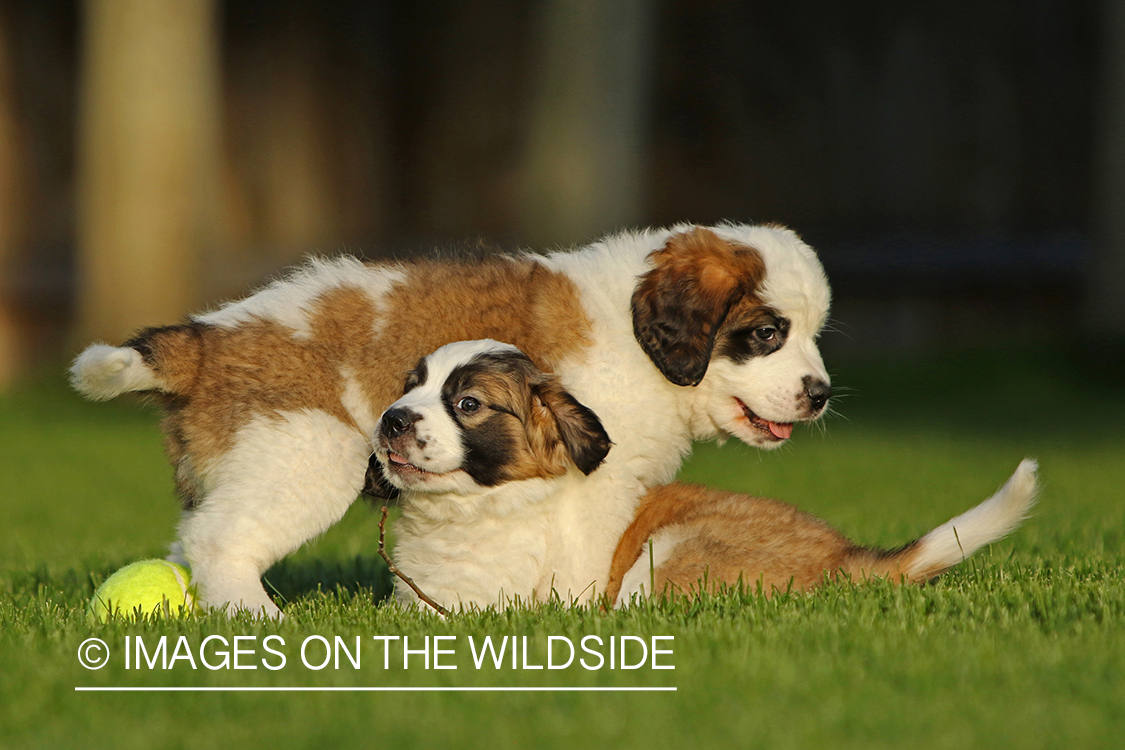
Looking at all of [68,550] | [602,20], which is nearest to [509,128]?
[602,20]

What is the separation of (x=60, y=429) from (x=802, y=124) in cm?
849

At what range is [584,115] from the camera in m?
11.6

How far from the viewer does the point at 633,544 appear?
4.14 metres

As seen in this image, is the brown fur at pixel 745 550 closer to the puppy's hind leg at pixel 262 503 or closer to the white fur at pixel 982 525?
the white fur at pixel 982 525

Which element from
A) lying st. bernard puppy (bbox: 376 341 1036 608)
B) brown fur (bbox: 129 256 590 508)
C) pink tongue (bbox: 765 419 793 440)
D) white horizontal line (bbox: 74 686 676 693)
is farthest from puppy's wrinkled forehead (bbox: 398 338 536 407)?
white horizontal line (bbox: 74 686 676 693)

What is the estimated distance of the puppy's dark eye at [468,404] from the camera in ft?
12.7

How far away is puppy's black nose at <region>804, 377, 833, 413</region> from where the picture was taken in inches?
165

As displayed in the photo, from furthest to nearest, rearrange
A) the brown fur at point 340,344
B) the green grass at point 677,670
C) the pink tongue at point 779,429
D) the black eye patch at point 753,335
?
the pink tongue at point 779,429 → the black eye patch at point 753,335 → the brown fur at point 340,344 → the green grass at point 677,670

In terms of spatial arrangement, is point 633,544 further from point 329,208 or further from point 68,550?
point 329,208

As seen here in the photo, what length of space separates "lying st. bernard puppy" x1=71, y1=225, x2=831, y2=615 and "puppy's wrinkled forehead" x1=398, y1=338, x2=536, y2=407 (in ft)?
0.63

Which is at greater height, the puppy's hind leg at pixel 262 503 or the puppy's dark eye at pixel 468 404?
the puppy's dark eye at pixel 468 404

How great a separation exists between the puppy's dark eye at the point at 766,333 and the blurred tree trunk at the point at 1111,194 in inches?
356

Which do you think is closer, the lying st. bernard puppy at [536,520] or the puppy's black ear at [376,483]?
the lying st. bernard puppy at [536,520]

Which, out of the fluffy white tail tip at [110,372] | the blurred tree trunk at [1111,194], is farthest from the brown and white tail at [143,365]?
the blurred tree trunk at [1111,194]
